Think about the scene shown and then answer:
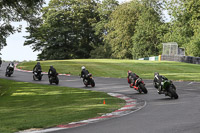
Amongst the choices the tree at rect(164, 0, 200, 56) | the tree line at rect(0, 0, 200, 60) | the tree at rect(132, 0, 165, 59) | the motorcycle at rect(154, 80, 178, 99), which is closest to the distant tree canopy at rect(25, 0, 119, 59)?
the tree line at rect(0, 0, 200, 60)

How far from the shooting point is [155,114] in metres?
10.6

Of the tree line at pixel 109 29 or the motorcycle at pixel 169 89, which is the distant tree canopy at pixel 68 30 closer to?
the tree line at pixel 109 29

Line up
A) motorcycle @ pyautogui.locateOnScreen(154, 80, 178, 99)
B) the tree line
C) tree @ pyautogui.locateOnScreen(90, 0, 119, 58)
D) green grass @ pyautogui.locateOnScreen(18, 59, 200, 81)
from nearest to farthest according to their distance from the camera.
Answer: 1. motorcycle @ pyautogui.locateOnScreen(154, 80, 178, 99)
2. green grass @ pyautogui.locateOnScreen(18, 59, 200, 81)
3. the tree line
4. tree @ pyautogui.locateOnScreen(90, 0, 119, 58)

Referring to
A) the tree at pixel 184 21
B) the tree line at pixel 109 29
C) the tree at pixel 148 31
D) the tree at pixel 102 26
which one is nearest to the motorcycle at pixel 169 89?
the tree at pixel 184 21

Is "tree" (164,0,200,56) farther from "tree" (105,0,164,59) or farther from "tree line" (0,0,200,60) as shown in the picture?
"tree" (105,0,164,59)

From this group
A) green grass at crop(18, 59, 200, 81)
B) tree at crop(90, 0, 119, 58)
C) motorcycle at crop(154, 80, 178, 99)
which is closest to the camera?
motorcycle at crop(154, 80, 178, 99)

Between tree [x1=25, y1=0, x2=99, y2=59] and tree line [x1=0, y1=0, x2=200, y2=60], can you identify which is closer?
tree line [x1=0, y1=0, x2=200, y2=60]

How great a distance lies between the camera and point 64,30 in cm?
7569

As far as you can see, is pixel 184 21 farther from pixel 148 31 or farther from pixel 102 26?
pixel 102 26

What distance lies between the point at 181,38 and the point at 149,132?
63100 millimetres

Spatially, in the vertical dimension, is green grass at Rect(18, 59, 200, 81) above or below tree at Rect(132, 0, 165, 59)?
below

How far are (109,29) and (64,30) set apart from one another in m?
13.9

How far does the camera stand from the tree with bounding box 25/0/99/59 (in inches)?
3051

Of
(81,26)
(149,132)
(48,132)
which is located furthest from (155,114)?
(81,26)
